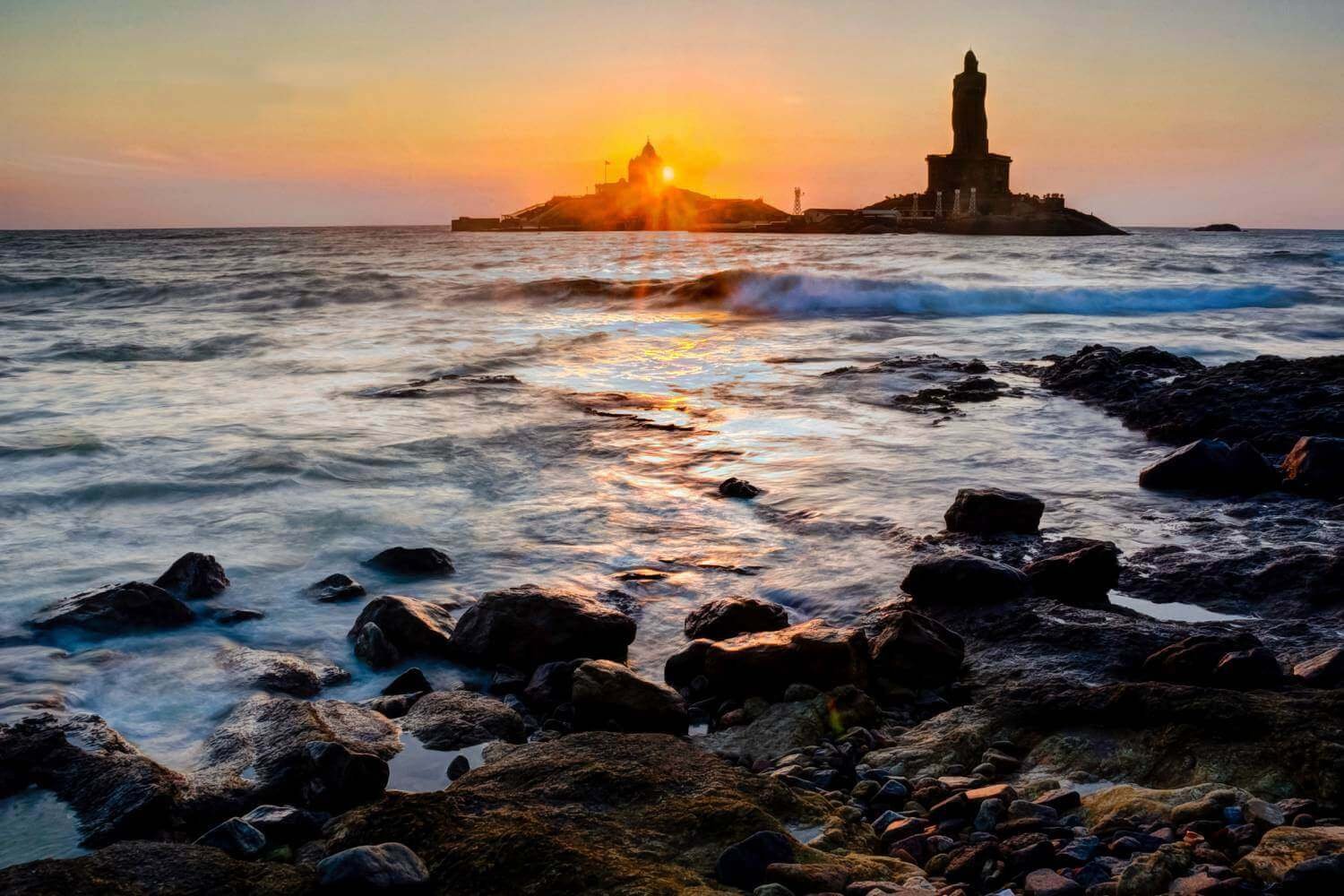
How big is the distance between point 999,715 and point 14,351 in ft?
55.9

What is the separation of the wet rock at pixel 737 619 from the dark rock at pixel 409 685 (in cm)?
115

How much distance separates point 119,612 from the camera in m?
4.61

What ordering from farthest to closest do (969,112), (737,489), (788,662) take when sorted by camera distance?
(969,112), (737,489), (788,662)

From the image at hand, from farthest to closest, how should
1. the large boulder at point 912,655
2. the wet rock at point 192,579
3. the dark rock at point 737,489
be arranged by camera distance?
the dark rock at point 737,489, the wet rock at point 192,579, the large boulder at point 912,655

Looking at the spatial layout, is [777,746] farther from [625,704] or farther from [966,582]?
[966,582]

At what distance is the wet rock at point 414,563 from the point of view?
541 cm

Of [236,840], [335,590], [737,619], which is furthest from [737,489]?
[236,840]

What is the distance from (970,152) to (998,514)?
105 metres

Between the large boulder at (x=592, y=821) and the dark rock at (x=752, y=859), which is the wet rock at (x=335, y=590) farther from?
the dark rock at (x=752, y=859)

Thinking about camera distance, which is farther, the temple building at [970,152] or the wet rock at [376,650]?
the temple building at [970,152]

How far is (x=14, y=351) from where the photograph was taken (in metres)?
15.9

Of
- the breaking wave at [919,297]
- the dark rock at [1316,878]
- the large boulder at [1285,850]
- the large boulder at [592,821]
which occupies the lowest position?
Result: the large boulder at [592,821]

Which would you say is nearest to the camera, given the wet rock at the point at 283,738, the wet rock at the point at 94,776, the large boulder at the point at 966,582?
the wet rock at the point at 94,776

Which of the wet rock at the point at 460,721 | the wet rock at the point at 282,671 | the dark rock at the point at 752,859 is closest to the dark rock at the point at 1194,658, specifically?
the dark rock at the point at 752,859
